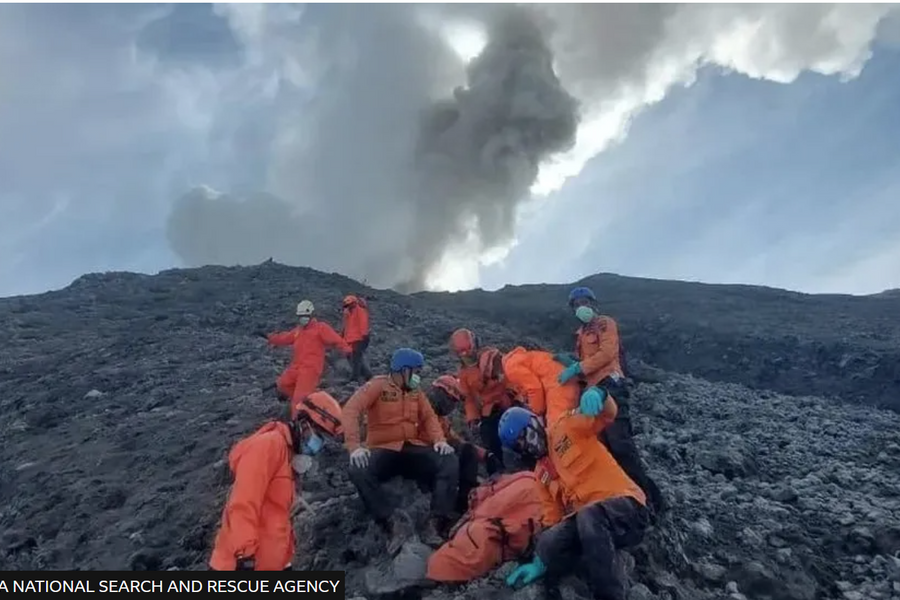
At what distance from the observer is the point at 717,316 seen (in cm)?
2788

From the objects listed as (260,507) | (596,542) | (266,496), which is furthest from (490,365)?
(260,507)

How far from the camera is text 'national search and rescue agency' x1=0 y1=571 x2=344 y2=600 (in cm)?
617

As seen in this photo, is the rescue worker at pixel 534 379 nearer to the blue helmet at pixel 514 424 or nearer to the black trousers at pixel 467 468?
the black trousers at pixel 467 468

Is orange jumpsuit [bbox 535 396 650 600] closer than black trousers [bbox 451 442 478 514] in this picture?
Yes

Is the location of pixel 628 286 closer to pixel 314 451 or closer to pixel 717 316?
pixel 717 316

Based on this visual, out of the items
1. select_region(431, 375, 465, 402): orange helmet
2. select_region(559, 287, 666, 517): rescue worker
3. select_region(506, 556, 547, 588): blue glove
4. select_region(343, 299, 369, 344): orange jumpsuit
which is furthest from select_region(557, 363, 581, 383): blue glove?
select_region(343, 299, 369, 344): orange jumpsuit

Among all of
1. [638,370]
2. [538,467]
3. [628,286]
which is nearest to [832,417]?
[638,370]

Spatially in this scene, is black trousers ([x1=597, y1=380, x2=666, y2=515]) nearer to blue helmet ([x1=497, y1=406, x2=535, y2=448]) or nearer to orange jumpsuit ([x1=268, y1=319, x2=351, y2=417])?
blue helmet ([x1=497, y1=406, x2=535, y2=448])

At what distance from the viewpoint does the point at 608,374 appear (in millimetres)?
8969

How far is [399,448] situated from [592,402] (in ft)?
7.59

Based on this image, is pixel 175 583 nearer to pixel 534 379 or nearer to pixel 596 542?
pixel 596 542

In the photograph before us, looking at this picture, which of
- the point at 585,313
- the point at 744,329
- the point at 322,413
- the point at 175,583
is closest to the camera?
the point at 175,583

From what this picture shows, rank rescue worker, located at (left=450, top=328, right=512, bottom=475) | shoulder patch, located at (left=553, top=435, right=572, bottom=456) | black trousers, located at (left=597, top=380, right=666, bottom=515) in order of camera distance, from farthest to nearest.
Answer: rescue worker, located at (left=450, top=328, right=512, bottom=475) → black trousers, located at (left=597, top=380, right=666, bottom=515) → shoulder patch, located at (left=553, top=435, right=572, bottom=456)

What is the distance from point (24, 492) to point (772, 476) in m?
9.20
